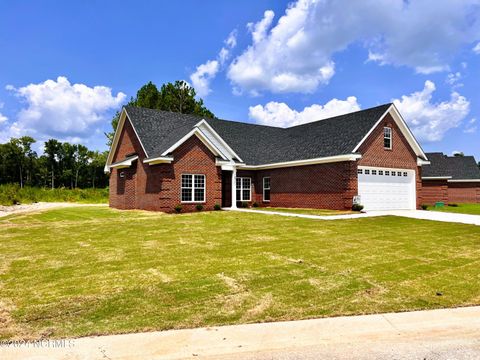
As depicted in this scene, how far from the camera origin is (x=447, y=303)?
6.46 metres

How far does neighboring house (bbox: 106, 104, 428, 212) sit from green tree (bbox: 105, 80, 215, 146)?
68.8 ft

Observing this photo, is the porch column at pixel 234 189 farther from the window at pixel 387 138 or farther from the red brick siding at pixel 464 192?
the red brick siding at pixel 464 192

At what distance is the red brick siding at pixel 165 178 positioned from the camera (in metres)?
21.8

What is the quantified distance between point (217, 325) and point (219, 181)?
61.4 ft

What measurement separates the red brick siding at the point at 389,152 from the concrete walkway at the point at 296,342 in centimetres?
1867

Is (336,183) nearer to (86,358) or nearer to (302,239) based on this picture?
(302,239)

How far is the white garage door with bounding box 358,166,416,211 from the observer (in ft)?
77.4

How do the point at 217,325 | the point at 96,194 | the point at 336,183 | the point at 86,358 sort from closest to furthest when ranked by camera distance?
the point at 86,358 < the point at 217,325 < the point at 336,183 < the point at 96,194

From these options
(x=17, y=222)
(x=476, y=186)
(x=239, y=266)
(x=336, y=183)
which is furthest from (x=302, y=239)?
(x=476, y=186)

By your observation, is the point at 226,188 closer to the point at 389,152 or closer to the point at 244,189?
the point at 244,189

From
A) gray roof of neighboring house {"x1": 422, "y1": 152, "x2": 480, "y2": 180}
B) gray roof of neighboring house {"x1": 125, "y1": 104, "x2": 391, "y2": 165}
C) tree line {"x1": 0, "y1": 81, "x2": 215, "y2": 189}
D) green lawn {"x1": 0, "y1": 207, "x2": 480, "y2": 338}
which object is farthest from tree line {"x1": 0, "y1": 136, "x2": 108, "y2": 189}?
green lawn {"x1": 0, "y1": 207, "x2": 480, "y2": 338}

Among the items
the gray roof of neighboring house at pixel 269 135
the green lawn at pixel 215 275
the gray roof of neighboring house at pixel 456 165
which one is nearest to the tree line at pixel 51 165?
the gray roof of neighboring house at pixel 269 135

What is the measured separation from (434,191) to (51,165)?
290 feet

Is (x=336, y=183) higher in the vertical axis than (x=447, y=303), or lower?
higher
